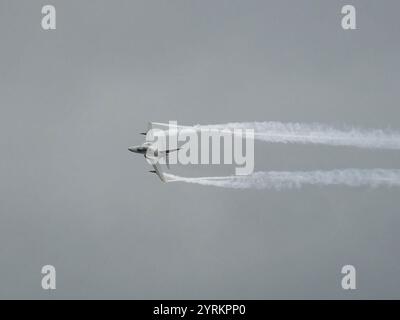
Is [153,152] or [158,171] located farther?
[158,171]

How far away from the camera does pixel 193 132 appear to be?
115250mm

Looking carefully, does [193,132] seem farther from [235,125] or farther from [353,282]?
[353,282]

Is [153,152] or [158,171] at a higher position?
[153,152]

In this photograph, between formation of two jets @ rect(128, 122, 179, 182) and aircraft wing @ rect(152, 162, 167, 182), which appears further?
aircraft wing @ rect(152, 162, 167, 182)

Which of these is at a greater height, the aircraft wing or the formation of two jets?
the formation of two jets

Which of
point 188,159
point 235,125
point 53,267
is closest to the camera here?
point 235,125

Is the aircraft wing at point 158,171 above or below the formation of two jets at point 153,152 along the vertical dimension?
below

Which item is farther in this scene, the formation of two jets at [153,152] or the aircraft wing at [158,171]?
the aircraft wing at [158,171]
